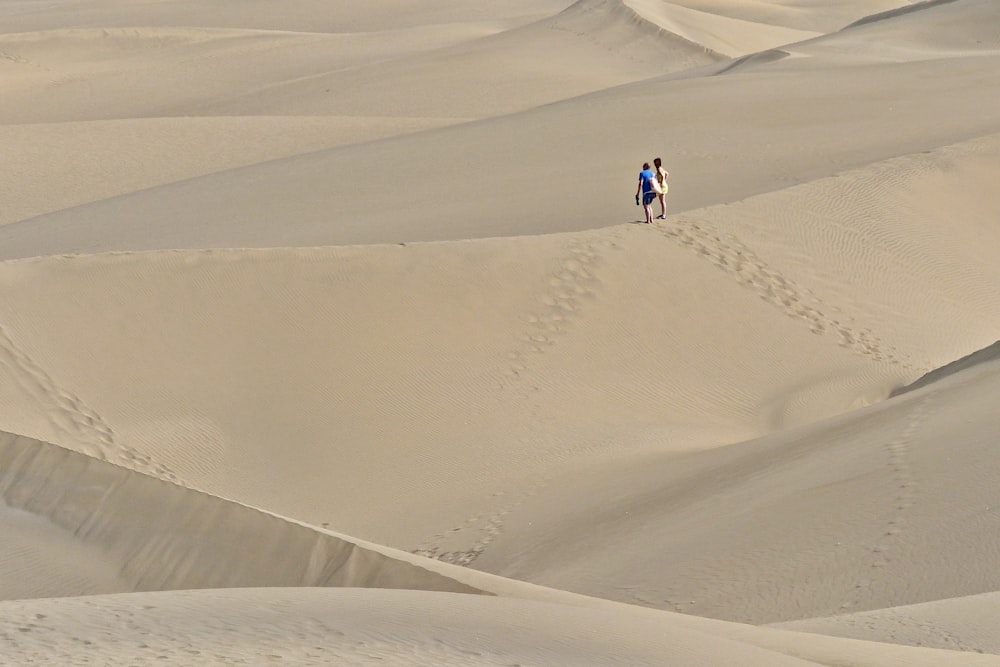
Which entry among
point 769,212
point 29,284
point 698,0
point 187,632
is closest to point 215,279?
point 29,284

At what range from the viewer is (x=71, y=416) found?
37.7 ft

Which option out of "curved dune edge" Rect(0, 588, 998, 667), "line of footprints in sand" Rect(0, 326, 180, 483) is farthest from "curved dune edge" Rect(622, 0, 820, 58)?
"curved dune edge" Rect(0, 588, 998, 667)

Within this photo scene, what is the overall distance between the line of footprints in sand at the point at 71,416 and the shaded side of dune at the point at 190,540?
3.59 metres

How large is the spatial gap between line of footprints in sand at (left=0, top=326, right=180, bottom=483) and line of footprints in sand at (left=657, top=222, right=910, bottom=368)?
626cm

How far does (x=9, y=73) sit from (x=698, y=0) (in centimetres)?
2214

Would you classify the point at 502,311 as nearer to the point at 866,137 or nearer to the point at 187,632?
the point at 866,137

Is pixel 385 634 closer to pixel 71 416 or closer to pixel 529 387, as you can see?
pixel 71 416

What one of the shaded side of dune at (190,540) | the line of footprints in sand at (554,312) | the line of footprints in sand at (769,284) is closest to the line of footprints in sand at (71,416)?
the line of footprints in sand at (554,312)

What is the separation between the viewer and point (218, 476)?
11.2m

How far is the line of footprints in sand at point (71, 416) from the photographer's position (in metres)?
11.1

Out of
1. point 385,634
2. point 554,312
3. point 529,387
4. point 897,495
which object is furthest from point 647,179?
point 385,634

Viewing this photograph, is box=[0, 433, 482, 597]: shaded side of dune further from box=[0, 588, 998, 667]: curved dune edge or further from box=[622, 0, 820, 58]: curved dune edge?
box=[622, 0, 820, 58]: curved dune edge

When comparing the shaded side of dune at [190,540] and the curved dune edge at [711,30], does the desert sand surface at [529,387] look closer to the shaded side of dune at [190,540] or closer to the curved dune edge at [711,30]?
the shaded side of dune at [190,540]

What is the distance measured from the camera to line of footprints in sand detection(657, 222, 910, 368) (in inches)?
543
